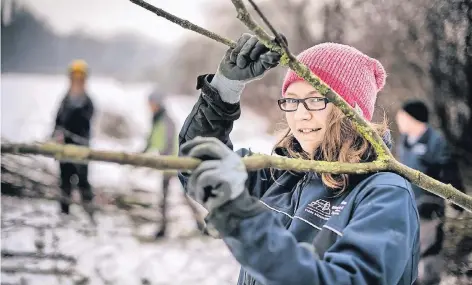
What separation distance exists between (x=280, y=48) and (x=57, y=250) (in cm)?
244

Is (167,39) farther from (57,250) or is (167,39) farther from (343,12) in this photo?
(57,250)

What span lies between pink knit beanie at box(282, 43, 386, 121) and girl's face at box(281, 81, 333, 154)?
0.11 ft

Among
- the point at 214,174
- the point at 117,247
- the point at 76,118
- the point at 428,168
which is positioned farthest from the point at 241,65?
the point at 76,118

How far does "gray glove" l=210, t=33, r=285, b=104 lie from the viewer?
0.87 meters

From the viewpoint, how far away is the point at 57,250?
2.74 metres

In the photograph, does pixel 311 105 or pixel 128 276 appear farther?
pixel 128 276

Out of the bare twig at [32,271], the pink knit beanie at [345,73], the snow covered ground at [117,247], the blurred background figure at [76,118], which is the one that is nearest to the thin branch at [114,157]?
the pink knit beanie at [345,73]

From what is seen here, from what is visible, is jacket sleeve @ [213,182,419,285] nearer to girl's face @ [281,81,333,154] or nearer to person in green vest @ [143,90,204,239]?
girl's face @ [281,81,333,154]

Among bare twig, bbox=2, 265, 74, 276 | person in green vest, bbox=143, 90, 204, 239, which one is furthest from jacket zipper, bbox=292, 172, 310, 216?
person in green vest, bbox=143, 90, 204, 239

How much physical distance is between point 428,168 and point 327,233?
6.54 ft

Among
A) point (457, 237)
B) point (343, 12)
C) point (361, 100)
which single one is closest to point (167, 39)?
point (343, 12)

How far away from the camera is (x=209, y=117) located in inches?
42.2

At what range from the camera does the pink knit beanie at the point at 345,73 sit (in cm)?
97

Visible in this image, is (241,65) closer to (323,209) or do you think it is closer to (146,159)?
(323,209)
